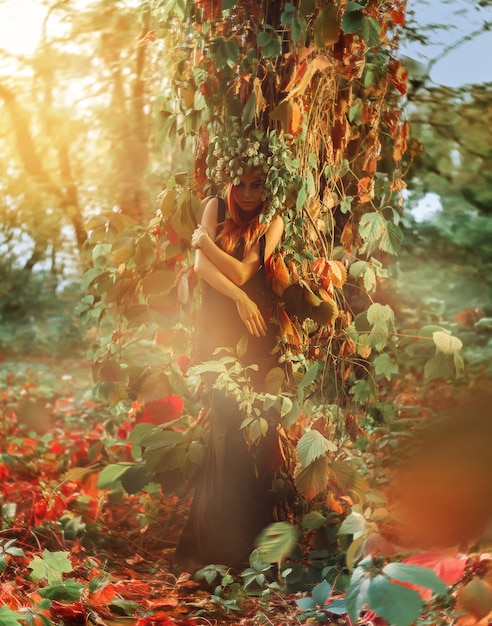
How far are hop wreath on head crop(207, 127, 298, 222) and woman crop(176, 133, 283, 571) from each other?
14 mm

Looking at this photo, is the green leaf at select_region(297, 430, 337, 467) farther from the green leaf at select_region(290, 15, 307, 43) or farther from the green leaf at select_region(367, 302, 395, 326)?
the green leaf at select_region(290, 15, 307, 43)

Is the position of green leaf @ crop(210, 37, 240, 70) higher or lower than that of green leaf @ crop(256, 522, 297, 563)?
higher

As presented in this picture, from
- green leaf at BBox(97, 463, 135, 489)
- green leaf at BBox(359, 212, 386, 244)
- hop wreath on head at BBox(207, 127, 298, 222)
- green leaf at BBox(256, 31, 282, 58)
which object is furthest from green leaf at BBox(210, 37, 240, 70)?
green leaf at BBox(97, 463, 135, 489)

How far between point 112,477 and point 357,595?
4.40 ft

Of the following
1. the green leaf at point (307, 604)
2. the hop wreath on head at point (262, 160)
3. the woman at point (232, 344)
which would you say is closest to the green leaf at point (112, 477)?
the woman at point (232, 344)

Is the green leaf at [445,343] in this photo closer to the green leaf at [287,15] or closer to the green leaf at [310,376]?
the green leaf at [310,376]

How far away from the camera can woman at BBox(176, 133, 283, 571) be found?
2.05 meters

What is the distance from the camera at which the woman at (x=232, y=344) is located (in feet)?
6.74

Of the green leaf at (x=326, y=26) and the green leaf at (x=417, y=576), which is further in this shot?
the green leaf at (x=326, y=26)

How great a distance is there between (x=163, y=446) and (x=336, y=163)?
1145mm

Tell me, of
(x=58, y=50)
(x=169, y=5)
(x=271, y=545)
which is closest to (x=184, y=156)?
(x=58, y=50)

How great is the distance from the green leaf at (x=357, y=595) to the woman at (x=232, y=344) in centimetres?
99

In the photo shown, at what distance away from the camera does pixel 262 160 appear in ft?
6.63

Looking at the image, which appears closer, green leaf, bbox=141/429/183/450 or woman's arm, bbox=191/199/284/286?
woman's arm, bbox=191/199/284/286
